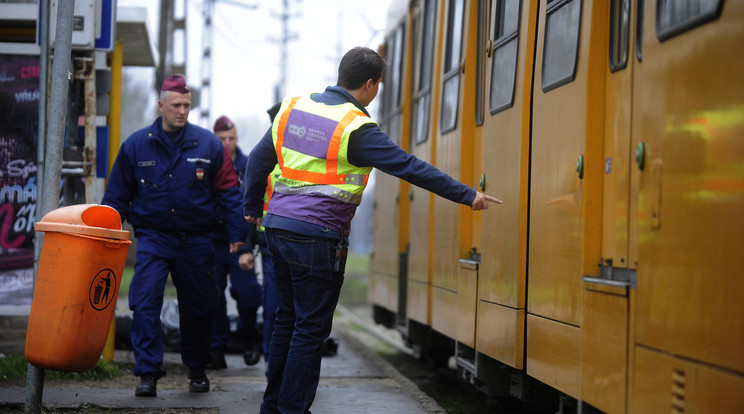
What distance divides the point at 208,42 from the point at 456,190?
64.2 ft

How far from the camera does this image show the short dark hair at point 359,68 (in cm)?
497

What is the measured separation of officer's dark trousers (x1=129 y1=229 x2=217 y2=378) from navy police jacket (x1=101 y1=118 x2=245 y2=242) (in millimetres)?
101

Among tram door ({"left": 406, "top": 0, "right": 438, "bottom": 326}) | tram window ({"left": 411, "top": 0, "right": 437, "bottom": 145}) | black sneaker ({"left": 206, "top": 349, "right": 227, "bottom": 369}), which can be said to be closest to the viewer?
tram door ({"left": 406, "top": 0, "right": 438, "bottom": 326})

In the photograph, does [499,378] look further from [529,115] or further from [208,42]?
[208,42]

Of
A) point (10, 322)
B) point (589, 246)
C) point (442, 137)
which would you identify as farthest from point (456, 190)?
point (10, 322)

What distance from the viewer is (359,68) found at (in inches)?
196

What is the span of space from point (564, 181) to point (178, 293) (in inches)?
113

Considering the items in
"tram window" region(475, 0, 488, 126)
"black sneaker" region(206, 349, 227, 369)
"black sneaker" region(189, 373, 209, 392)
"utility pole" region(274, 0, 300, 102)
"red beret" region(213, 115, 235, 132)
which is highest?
"utility pole" region(274, 0, 300, 102)

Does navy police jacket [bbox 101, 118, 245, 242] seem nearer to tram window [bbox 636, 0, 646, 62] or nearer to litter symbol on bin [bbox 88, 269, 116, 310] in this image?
litter symbol on bin [bbox 88, 269, 116, 310]

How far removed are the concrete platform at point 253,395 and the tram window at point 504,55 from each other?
6.23ft

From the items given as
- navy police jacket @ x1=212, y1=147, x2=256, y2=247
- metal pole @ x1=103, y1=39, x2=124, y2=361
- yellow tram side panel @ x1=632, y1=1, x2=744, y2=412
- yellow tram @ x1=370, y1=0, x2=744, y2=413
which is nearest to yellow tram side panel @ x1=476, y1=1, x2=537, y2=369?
yellow tram @ x1=370, y1=0, x2=744, y2=413

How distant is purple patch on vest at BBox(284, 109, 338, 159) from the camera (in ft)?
15.8

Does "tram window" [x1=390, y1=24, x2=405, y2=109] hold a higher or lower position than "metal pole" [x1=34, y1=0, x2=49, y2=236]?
higher

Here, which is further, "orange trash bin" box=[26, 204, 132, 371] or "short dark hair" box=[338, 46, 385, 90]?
"orange trash bin" box=[26, 204, 132, 371]
